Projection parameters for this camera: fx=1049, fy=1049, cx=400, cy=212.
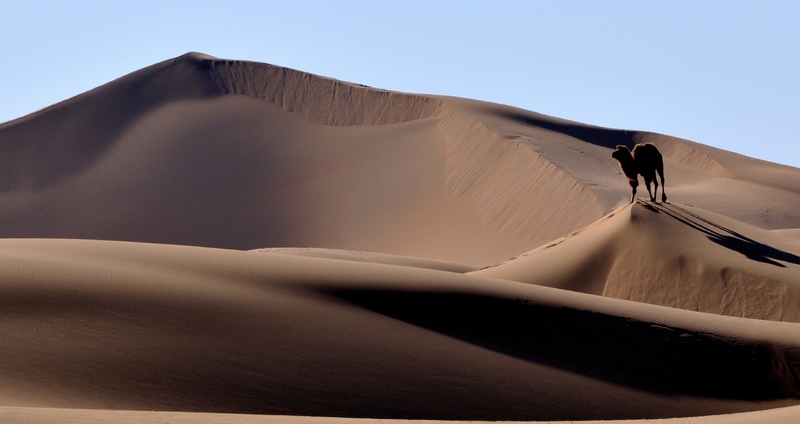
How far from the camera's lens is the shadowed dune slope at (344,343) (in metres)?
12.1

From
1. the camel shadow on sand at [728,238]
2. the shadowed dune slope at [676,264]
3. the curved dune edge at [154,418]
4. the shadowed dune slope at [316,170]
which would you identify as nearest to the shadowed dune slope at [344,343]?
the curved dune edge at [154,418]

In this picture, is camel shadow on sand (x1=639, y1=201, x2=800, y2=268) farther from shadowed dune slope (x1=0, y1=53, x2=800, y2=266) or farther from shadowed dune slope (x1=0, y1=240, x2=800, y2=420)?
shadowed dune slope (x1=0, y1=53, x2=800, y2=266)

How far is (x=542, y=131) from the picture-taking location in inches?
2114

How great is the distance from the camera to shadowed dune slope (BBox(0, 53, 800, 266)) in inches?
1751

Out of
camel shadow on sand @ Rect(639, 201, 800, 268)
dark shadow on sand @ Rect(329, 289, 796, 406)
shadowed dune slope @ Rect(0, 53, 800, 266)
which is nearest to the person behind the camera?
dark shadow on sand @ Rect(329, 289, 796, 406)

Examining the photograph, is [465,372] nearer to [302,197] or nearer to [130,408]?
[130,408]

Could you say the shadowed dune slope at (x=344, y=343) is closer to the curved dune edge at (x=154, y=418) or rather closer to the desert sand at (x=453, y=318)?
the desert sand at (x=453, y=318)

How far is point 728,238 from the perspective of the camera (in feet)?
74.0

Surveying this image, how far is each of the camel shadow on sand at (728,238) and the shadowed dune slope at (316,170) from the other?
1512 cm

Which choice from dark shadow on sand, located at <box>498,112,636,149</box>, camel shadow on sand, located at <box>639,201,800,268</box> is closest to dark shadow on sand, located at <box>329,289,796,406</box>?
camel shadow on sand, located at <box>639,201,800,268</box>

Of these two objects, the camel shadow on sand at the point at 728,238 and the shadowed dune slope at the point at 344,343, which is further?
the camel shadow on sand at the point at 728,238

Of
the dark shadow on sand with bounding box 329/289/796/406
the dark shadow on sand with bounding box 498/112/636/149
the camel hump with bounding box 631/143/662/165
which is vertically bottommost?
the dark shadow on sand with bounding box 329/289/796/406

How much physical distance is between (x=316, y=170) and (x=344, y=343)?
129 feet

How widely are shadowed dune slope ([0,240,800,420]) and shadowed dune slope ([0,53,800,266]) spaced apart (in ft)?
72.4
